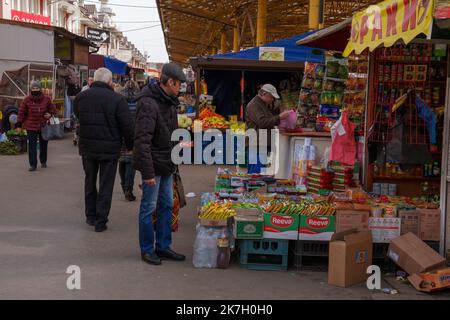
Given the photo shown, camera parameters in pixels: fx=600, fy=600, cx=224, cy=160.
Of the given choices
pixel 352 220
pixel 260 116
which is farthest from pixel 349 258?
pixel 260 116

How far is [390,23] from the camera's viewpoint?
526 cm

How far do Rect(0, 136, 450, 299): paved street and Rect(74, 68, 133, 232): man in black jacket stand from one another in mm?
520

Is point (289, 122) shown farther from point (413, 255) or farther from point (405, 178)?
point (413, 255)

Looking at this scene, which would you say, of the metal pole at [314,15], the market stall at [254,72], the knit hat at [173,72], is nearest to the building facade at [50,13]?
the market stall at [254,72]

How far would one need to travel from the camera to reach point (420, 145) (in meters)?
7.28

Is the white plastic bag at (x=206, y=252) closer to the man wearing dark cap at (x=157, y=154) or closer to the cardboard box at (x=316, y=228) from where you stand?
the man wearing dark cap at (x=157, y=154)

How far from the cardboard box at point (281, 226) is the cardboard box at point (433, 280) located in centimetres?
127

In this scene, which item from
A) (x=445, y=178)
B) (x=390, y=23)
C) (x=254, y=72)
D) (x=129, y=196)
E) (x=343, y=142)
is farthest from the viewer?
(x=254, y=72)

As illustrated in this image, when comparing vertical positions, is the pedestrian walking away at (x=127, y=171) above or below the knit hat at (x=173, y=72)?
below

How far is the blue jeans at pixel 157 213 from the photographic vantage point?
20.0 ft

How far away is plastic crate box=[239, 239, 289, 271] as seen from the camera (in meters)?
6.22

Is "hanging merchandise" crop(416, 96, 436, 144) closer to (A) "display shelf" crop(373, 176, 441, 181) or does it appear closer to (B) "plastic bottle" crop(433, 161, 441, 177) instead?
(B) "plastic bottle" crop(433, 161, 441, 177)

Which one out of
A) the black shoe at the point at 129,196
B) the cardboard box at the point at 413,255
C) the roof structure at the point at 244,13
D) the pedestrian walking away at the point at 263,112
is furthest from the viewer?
the roof structure at the point at 244,13

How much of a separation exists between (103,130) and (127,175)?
215cm
